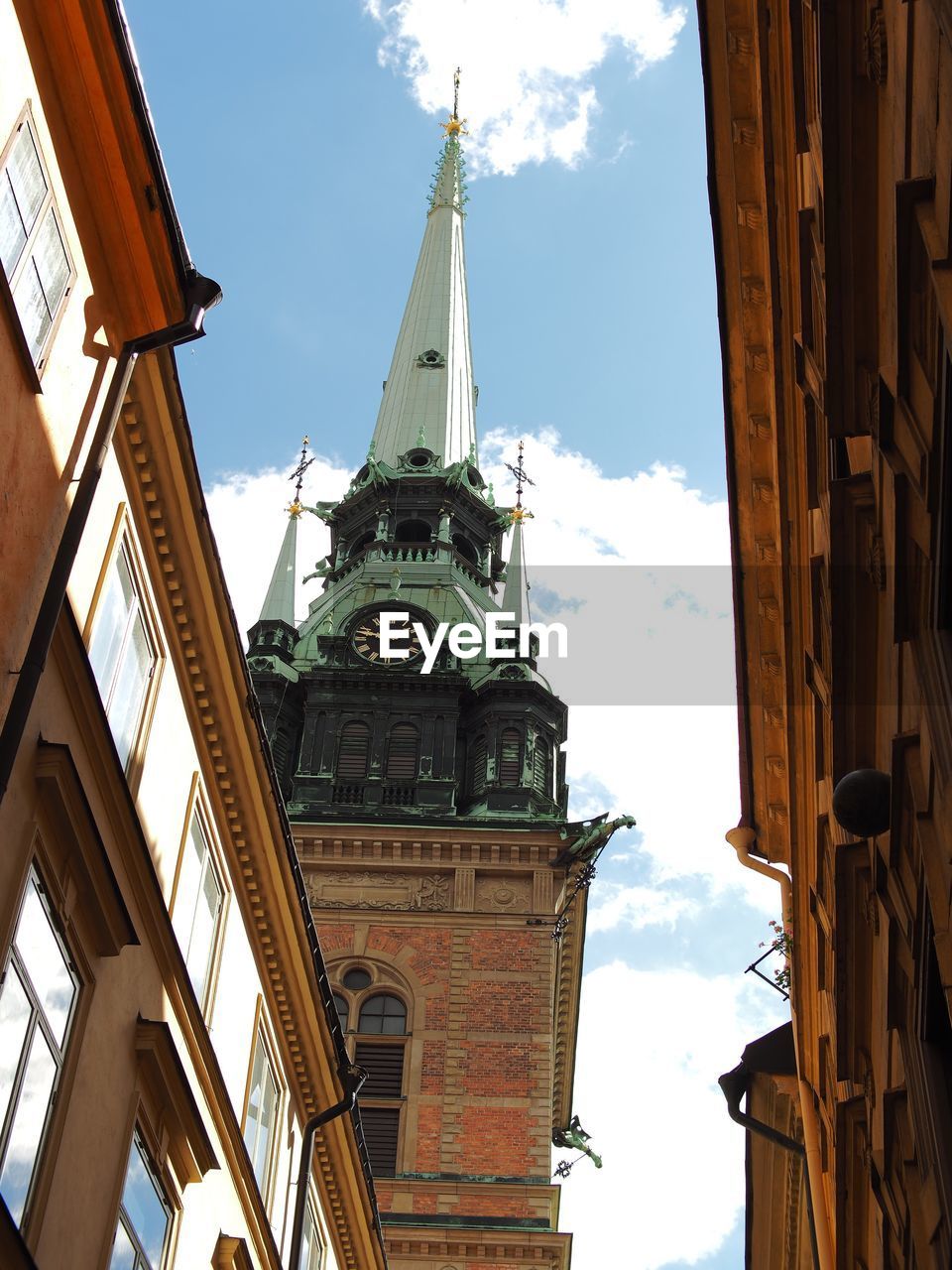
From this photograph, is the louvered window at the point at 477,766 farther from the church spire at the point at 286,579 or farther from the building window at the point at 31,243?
the building window at the point at 31,243

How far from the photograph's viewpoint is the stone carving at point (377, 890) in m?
38.2

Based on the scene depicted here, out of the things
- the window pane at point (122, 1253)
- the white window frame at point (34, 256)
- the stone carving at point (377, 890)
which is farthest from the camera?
the stone carving at point (377, 890)

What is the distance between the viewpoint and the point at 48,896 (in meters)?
9.77

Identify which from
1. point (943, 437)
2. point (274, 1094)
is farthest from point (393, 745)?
point (943, 437)

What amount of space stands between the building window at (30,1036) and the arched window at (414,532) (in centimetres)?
4229

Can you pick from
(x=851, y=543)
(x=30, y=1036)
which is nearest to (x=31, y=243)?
(x=30, y=1036)

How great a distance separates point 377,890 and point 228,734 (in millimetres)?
25492

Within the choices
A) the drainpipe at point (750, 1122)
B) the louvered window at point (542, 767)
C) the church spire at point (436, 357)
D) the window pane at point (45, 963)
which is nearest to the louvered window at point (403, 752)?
the louvered window at point (542, 767)

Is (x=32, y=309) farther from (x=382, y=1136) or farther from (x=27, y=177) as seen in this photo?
(x=382, y=1136)

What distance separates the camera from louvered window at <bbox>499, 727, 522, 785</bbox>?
1652 inches

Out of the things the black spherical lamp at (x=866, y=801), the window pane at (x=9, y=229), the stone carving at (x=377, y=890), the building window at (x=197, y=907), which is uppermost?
the stone carving at (x=377, y=890)

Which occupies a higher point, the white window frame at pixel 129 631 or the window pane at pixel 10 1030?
the white window frame at pixel 129 631

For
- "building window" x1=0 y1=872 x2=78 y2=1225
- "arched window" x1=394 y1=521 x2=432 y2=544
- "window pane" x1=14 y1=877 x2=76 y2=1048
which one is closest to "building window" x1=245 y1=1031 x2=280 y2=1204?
"window pane" x1=14 y1=877 x2=76 y2=1048

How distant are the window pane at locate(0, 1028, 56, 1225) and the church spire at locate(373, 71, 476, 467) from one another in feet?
153
